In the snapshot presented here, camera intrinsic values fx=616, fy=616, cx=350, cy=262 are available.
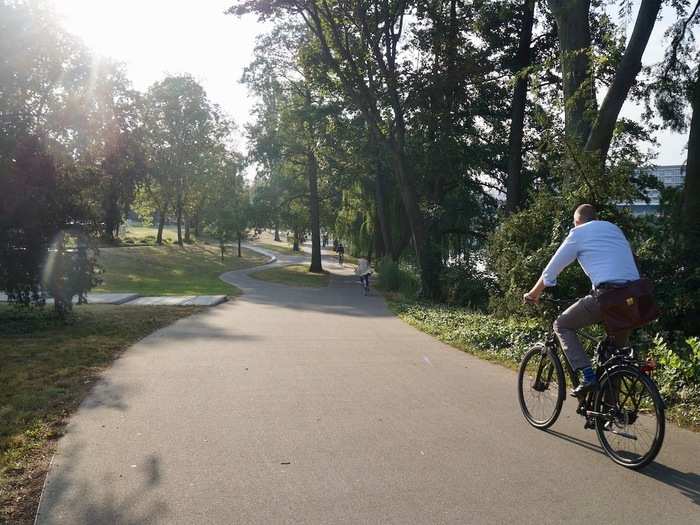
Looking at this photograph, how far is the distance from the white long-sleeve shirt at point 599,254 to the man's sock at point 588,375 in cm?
66

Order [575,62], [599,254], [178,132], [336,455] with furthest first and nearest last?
[178,132] < [575,62] < [599,254] < [336,455]

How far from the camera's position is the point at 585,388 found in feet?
15.7

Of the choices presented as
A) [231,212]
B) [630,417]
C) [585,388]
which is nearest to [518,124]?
[585,388]

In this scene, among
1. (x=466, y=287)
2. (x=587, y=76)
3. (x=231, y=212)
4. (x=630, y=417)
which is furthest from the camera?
(x=231, y=212)

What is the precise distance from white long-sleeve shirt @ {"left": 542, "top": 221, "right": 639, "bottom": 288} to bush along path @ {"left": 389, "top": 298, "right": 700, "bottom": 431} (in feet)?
5.50

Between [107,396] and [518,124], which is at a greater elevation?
[518,124]

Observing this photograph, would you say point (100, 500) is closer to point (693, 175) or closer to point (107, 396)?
point (107, 396)

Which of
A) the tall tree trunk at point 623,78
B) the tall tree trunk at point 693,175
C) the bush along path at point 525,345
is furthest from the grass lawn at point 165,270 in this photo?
the tall tree trunk at point 693,175

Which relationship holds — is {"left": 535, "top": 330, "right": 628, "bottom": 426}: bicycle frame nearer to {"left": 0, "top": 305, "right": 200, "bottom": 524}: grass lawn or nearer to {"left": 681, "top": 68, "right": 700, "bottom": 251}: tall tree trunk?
{"left": 0, "top": 305, "right": 200, "bottom": 524}: grass lawn

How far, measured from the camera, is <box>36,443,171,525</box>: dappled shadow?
11.5ft

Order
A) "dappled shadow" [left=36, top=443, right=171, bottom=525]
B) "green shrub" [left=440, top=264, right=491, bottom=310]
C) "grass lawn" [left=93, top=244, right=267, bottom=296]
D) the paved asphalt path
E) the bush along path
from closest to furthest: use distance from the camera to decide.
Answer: "dappled shadow" [left=36, top=443, right=171, bottom=525] < the paved asphalt path < the bush along path < "green shrub" [left=440, top=264, right=491, bottom=310] < "grass lawn" [left=93, top=244, right=267, bottom=296]

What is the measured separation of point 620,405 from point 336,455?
2.11 metres

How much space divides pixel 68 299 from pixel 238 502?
9.07m

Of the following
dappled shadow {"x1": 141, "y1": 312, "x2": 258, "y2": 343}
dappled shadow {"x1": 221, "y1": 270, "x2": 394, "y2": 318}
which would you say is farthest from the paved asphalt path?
dappled shadow {"x1": 221, "y1": 270, "x2": 394, "y2": 318}
